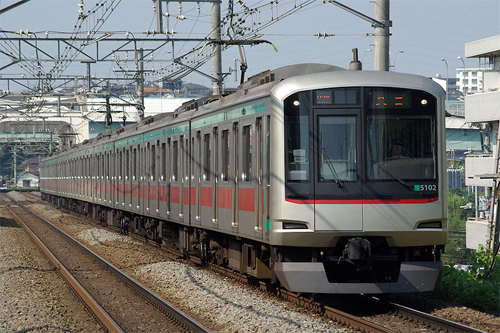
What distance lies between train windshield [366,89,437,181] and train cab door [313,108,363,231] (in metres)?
0.18

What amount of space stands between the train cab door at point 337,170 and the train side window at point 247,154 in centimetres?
156

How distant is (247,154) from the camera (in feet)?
34.5

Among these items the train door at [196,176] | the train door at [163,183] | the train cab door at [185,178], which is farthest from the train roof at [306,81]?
the train door at [163,183]

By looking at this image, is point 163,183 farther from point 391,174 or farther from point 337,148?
point 391,174

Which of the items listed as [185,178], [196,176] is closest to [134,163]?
[185,178]

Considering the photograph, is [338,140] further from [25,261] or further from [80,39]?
[80,39]

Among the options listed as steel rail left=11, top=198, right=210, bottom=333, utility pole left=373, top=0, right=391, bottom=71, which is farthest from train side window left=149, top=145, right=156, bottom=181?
utility pole left=373, top=0, right=391, bottom=71

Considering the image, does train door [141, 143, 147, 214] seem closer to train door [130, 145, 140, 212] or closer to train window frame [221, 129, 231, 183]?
train door [130, 145, 140, 212]

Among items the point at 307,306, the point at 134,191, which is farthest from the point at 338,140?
the point at 134,191

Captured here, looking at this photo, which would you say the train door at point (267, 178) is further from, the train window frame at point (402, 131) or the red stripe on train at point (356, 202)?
the train window frame at point (402, 131)

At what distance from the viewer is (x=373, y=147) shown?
29.6 feet

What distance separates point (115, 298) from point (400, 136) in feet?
16.9

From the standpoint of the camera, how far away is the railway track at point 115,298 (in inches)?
352

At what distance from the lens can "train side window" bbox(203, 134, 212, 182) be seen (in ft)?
41.8
